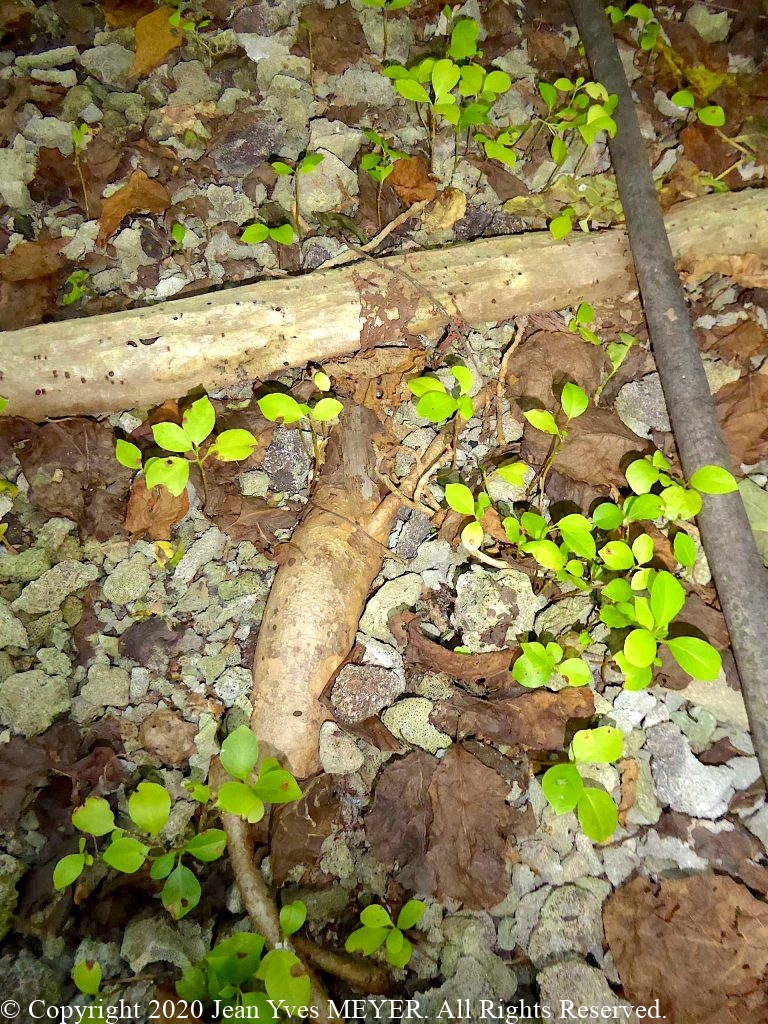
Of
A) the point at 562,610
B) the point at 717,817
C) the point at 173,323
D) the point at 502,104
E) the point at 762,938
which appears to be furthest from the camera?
the point at 502,104

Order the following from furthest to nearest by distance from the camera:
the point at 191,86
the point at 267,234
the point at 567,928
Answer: the point at 191,86 → the point at 267,234 → the point at 567,928

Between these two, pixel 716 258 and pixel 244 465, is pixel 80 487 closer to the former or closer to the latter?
pixel 244 465

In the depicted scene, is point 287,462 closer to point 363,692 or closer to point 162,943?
point 363,692

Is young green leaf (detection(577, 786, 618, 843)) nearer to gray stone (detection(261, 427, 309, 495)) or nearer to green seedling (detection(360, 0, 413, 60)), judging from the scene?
gray stone (detection(261, 427, 309, 495))

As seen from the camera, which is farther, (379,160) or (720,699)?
(379,160)

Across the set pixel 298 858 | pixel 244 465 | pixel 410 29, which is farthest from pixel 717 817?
pixel 410 29

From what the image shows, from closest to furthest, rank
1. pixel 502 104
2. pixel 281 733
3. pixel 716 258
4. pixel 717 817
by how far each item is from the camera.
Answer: pixel 717 817 → pixel 281 733 → pixel 716 258 → pixel 502 104

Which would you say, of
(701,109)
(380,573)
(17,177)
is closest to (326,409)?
(380,573)
